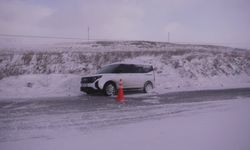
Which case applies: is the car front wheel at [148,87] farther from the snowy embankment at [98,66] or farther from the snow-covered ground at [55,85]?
the snowy embankment at [98,66]

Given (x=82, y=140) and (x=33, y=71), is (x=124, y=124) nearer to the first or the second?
(x=82, y=140)

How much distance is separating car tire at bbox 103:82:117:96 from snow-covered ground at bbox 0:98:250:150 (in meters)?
6.99

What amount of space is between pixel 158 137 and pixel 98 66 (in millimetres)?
17817

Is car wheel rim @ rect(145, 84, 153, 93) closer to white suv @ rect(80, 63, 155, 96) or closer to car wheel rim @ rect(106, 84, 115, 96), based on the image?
white suv @ rect(80, 63, 155, 96)

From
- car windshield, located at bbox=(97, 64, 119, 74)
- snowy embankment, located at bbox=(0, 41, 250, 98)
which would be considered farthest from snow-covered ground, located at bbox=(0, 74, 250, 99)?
car windshield, located at bbox=(97, 64, 119, 74)

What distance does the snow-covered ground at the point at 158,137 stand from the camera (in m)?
4.68

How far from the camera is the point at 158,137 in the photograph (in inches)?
207

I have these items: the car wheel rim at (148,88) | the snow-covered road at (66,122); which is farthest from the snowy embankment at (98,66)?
the snow-covered road at (66,122)

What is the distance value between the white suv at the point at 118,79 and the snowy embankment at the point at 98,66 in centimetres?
158

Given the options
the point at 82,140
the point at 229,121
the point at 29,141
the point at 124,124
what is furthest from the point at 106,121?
the point at 229,121

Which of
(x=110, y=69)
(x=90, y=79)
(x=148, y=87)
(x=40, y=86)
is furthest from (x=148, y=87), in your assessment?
(x=40, y=86)

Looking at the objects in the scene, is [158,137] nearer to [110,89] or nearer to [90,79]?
[110,89]

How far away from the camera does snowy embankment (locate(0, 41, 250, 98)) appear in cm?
1672

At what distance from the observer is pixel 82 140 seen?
5.18 metres
